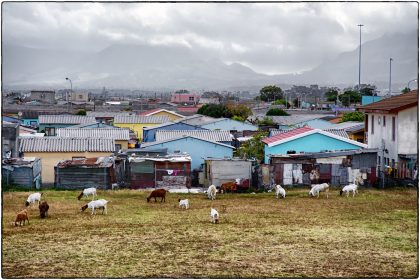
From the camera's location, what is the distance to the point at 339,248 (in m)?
13.4

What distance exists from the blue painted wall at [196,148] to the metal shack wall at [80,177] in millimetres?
6823

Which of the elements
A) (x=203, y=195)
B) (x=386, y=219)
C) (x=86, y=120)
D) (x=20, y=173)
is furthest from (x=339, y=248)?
(x=86, y=120)

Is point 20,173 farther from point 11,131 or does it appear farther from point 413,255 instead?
point 413,255

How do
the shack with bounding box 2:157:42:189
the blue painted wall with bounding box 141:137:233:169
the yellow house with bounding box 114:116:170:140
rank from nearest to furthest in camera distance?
1. the shack with bounding box 2:157:42:189
2. the blue painted wall with bounding box 141:137:233:169
3. the yellow house with bounding box 114:116:170:140

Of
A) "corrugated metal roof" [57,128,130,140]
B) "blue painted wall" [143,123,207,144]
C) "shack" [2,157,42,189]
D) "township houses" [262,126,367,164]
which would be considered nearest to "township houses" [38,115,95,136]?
"blue painted wall" [143,123,207,144]

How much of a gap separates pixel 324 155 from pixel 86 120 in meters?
26.4

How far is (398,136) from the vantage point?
2448 cm

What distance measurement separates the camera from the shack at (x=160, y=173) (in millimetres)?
25875

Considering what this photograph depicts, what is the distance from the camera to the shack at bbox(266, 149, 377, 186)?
2533 cm

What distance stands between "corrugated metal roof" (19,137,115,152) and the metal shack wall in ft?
16.1

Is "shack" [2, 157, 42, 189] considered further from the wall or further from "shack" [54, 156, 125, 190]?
the wall

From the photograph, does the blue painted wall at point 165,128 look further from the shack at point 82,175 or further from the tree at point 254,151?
the shack at point 82,175

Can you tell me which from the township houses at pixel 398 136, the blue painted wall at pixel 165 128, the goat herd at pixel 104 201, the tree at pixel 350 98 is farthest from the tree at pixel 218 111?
the goat herd at pixel 104 201

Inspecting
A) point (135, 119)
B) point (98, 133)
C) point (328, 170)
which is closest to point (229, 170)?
point (328, 170)
